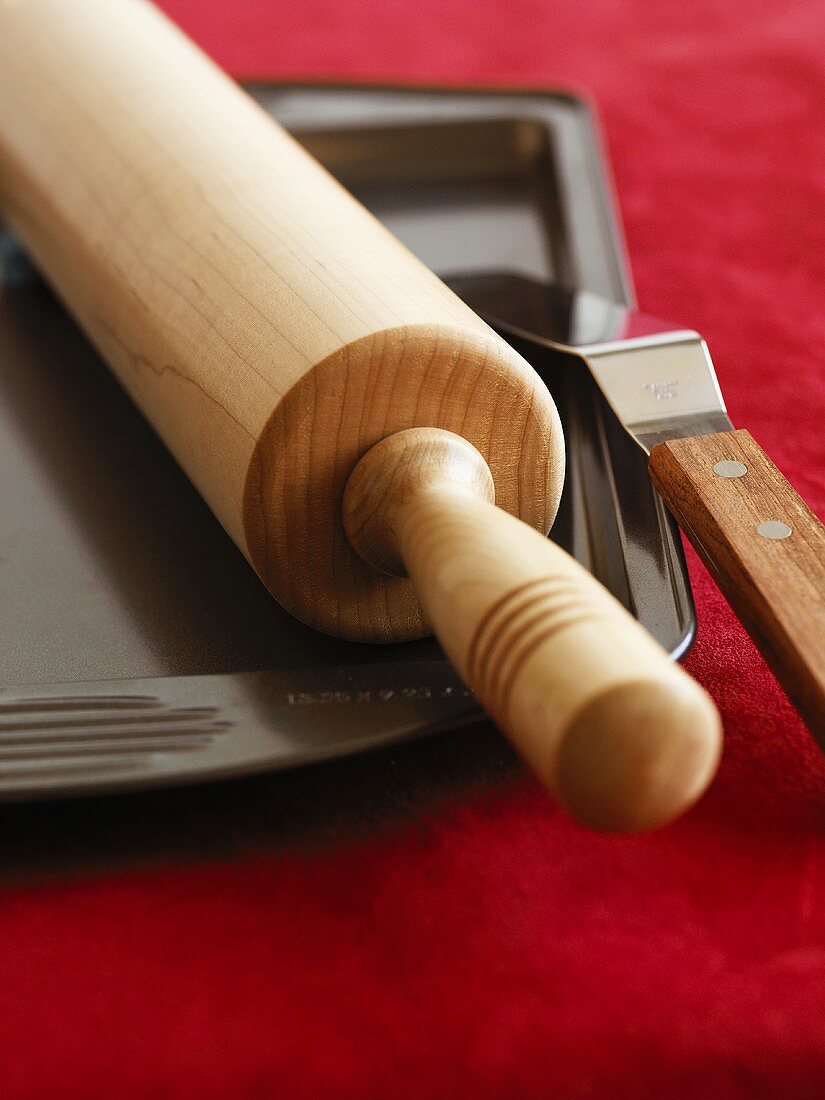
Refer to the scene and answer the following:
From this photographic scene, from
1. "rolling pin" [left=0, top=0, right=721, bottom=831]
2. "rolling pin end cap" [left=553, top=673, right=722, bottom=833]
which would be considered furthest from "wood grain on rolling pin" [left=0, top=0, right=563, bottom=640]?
"rolling pin end cap" [left=553, top=673, right=722, bottom=833]

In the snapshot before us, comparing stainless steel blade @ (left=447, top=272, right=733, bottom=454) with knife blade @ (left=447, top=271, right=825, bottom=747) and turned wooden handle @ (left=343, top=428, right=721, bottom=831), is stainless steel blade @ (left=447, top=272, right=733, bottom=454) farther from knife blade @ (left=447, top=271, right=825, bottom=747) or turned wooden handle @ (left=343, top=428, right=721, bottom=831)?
turned wooden handle @ (left=343, top=428, right=721, bottom=831)

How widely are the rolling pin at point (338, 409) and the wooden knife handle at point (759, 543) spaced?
0.04 meters

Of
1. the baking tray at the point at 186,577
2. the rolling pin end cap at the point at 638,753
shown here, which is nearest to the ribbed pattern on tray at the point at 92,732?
the baking tray at the point at 186,577

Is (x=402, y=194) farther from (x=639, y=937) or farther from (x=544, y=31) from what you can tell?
(x=639, y=937)

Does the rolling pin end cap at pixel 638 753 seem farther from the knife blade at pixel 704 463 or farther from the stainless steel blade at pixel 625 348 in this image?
the stainless steel blade at pixel 625 348

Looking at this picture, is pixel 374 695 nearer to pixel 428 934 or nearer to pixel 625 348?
pixel 428 934

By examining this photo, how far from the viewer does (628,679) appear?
0.24m

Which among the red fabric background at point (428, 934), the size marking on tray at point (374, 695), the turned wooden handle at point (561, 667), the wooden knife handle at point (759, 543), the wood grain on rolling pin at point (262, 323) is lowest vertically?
the red fabric background at point (428, 934)

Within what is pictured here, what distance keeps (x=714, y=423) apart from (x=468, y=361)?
108 mm

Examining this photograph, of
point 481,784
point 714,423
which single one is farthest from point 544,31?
point 481,784

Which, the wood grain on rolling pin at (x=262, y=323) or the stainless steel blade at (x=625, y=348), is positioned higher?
the wood grain on rolling pin at (x=262, y=323)

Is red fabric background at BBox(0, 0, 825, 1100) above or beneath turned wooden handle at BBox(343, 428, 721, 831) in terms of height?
beneath

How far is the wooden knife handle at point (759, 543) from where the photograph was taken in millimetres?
291

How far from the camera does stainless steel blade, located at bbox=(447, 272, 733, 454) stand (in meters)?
0.41
